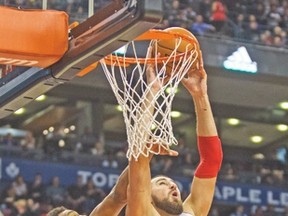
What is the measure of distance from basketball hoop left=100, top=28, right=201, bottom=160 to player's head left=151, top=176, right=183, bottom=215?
0.23 metres

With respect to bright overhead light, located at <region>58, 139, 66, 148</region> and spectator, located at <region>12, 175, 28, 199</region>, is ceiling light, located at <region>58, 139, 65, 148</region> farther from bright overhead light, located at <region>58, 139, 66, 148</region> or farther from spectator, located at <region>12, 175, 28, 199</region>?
spectator, located at <region>12, 175, 28, 199</region>

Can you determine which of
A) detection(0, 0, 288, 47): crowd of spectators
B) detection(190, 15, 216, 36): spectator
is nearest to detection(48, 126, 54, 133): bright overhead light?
detection(0, 0, 288, 47): crowd of spectators

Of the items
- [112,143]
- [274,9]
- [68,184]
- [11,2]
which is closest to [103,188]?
[68,184]

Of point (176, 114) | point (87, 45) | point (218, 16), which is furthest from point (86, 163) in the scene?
point (87, 45)

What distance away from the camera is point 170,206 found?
400 centimetres

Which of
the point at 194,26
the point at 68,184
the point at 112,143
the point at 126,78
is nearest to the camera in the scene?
the point at 126,78

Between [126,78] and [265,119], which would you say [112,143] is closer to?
[265,119]

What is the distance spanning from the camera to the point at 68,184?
13.3 metres

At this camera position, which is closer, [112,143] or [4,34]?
[4,34]

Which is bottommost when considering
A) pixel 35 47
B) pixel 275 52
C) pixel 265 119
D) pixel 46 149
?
pixel 265 119

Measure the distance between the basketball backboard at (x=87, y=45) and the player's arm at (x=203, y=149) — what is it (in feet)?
2.57

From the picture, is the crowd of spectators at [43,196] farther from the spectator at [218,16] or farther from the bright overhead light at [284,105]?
the bright overhead light at [284,105]

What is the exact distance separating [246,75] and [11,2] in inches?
444

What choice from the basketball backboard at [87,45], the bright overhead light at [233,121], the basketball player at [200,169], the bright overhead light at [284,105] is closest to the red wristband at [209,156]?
the basketball player at [200,169]
